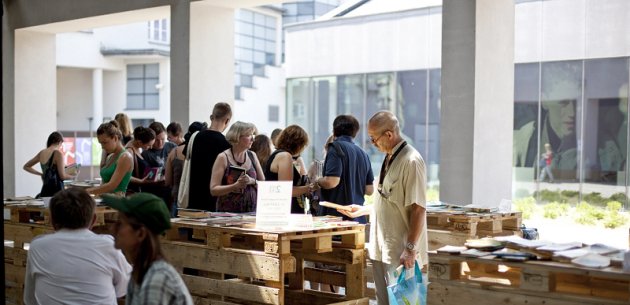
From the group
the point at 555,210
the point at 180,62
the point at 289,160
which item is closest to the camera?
the point at 289,160

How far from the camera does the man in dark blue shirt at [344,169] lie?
7.50m

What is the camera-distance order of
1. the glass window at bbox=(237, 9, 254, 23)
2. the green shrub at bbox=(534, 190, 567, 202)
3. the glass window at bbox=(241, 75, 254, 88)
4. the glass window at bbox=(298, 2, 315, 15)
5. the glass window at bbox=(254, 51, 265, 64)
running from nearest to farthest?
1. the green shrub at bbox=(534, 190, 567, 202)
2. the glass window at bbox=(241, 75, 254, 88)
3. the glass window at bbox=(237, 9, 254, 23)
4. the glass window at bbox=(254, 51, 265, 64)
5. the glass window at bbox=(298, 2, 315, 15)

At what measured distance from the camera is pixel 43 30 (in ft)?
53.0

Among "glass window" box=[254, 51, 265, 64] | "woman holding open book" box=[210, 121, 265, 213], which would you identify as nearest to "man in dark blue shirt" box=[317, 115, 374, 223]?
"woman holding open book" box=[210, 121, 265, 213]

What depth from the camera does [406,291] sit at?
5879 millimetres

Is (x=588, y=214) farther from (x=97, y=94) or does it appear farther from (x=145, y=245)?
(x=97, y=94)

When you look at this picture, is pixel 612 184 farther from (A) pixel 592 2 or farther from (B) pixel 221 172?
(B) pixel 221 172

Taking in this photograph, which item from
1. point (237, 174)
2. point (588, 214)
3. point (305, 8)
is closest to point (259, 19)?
point (305, 8)

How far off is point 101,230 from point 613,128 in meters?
12.5

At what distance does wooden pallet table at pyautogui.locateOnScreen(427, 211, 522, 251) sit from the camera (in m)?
7.52

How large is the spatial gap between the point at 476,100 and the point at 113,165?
3.81 metres

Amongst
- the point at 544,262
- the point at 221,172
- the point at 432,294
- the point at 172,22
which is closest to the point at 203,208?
the point at 221,172

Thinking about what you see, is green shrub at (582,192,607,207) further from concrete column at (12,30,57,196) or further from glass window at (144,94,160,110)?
glass window at (144,94,160,110)

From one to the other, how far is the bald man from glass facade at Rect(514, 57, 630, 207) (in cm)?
1276
